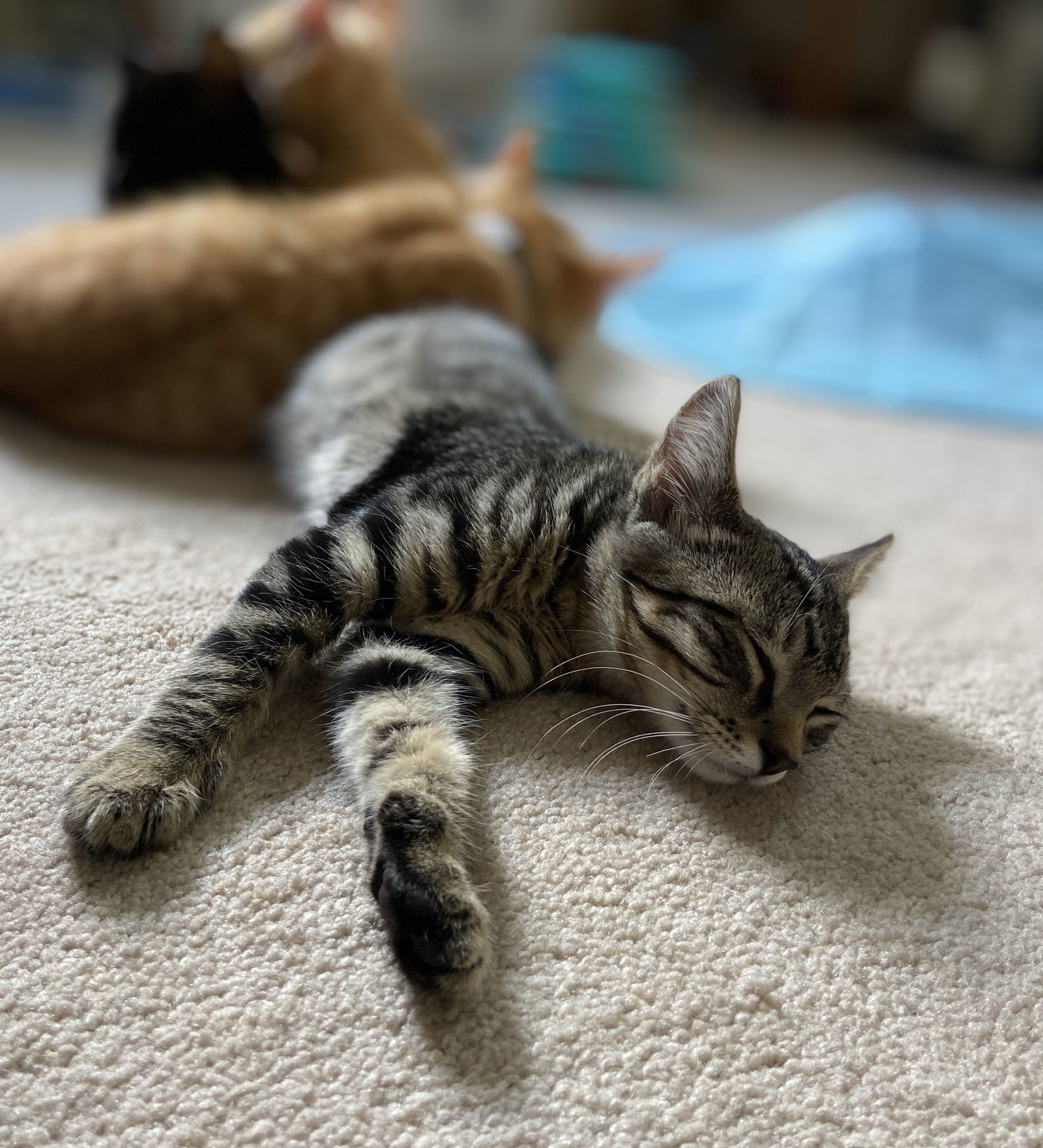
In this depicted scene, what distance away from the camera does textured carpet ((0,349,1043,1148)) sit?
0.71 meters

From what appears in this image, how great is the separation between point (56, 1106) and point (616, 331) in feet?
7.00

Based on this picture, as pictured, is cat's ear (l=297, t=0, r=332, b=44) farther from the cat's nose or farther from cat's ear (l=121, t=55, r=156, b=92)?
the cat's nose

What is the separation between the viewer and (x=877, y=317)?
2418mm

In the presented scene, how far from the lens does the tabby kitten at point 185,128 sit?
1.99m

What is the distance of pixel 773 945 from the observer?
842mm

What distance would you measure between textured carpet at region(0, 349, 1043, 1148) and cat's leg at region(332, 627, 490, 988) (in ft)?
0.11

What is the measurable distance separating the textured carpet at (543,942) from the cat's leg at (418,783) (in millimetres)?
34

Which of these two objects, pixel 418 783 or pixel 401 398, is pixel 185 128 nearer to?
pixel 401 398

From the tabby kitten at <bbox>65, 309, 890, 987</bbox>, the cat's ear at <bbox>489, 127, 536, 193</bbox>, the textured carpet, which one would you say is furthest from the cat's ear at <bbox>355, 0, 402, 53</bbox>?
the textured carpet

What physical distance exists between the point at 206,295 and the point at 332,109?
0.85m

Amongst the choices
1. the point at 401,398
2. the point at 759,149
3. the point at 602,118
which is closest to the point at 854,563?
the point at 401,398

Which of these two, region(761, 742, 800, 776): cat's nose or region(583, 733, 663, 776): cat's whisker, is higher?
region(761, 742, 800, 776): cat's nose

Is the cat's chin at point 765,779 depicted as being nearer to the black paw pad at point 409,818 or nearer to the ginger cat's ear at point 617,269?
the black paw pad at point 409,818

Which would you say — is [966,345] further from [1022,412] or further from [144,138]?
[144,138]
